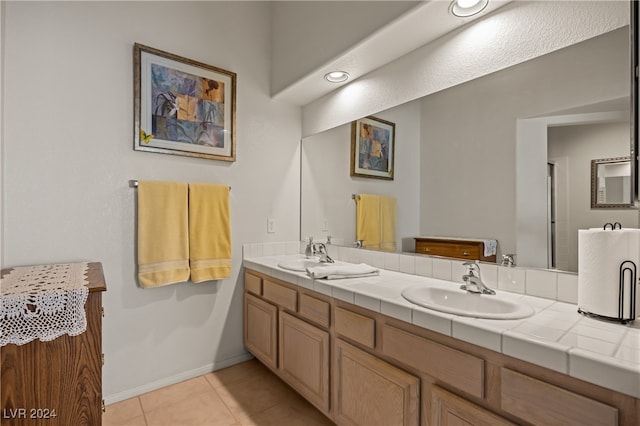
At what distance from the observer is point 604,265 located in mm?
1051

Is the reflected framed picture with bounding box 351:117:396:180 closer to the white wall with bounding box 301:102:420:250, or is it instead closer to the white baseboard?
the white wall with bounding box 301:102:420:250

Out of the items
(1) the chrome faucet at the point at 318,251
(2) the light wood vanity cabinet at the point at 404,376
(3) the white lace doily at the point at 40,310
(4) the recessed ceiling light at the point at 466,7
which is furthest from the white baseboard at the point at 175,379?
(4) the recessed ceiling light at the point at 466,7

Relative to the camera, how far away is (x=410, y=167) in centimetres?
199

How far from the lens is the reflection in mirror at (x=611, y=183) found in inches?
46.9

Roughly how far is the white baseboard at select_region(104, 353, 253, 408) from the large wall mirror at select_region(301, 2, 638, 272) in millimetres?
1560

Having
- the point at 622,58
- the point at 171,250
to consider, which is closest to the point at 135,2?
the point at 171,250

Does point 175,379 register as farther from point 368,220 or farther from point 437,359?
point 437,359

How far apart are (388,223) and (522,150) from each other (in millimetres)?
881

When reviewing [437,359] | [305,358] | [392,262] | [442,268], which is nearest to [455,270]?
[442,268]

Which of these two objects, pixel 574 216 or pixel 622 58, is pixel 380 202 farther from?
pixel 622 58

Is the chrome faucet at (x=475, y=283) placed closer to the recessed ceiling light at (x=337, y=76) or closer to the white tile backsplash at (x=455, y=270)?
the white tile backsplash at (x=455, y=270)

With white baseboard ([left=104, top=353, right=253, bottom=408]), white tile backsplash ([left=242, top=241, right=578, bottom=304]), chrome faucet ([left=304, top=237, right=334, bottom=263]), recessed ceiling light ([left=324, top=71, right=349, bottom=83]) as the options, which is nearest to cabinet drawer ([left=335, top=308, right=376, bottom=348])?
white tile backsplash ([left=242, top=241, right=578, bottom=304])

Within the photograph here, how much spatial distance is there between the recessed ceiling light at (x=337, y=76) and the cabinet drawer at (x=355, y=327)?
1.55 metres

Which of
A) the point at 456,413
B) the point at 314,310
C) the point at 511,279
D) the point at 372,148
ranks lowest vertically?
the point at 456,413
